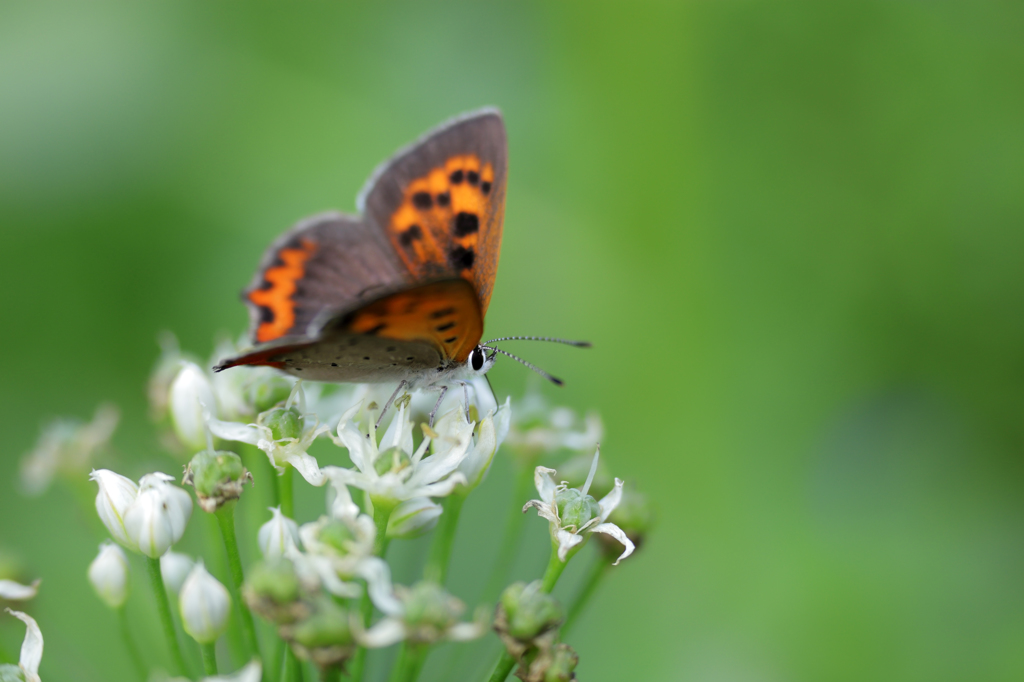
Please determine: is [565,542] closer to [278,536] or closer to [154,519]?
[278,536]

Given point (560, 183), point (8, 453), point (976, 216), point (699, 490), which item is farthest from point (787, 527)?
point (8, 453)

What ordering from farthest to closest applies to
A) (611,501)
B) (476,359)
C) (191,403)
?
(476,359), (191,403), (611,501)

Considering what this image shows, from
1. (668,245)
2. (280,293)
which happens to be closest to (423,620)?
(280,293)

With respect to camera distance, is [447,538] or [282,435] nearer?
[282,435]

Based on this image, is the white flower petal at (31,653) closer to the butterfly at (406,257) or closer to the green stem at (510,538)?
the butterfly at (406,257)

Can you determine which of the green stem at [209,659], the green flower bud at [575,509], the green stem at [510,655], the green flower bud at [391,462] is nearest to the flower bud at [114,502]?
the green stem at [209,659]

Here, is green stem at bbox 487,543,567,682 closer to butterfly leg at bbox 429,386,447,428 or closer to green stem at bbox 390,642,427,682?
green stem at bbox 390,642,427,682
